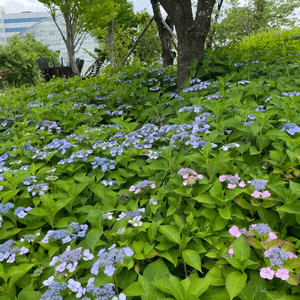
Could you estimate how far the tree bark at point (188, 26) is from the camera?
4137 millimetres

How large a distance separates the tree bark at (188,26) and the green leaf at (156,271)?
3.51 m

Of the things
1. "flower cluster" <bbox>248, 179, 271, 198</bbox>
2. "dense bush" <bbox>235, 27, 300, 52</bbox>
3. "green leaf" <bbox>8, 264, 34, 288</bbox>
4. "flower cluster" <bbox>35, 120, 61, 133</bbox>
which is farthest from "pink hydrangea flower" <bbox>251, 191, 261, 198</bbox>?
"dense bush" <bbox>235, 27, 300, 52</bbox>

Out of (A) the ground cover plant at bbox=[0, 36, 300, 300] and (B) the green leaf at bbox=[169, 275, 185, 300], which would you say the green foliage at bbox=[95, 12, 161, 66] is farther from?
(B) the green leaf at bbox=[169, 275, 185, 300]

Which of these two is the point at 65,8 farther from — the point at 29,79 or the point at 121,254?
the point at 29,79

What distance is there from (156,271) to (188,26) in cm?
407

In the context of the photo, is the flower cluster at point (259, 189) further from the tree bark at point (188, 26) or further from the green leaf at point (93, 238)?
the tree bark at point (188, 26)

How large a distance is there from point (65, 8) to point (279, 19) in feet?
57.3

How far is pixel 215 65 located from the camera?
4.66 metres

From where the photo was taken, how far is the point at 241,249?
1302 millimetres

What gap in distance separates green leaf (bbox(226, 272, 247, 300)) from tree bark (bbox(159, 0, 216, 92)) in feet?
12.0

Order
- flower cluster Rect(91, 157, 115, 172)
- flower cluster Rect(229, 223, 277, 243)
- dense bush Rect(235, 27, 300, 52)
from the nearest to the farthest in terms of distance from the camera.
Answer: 1. flower cluster Rect(229, 223, 277, 243)
2. flower cluster Rect(91, 157, 115, 172)
3. dense bush Rect(235, 27, 300, 52)

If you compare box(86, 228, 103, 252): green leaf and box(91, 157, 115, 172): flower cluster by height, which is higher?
box(91, 157, 115, 172): flower cluster

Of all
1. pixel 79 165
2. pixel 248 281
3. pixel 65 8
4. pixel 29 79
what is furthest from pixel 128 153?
pixel 29 79

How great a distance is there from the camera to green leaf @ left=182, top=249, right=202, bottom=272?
1359 mm
